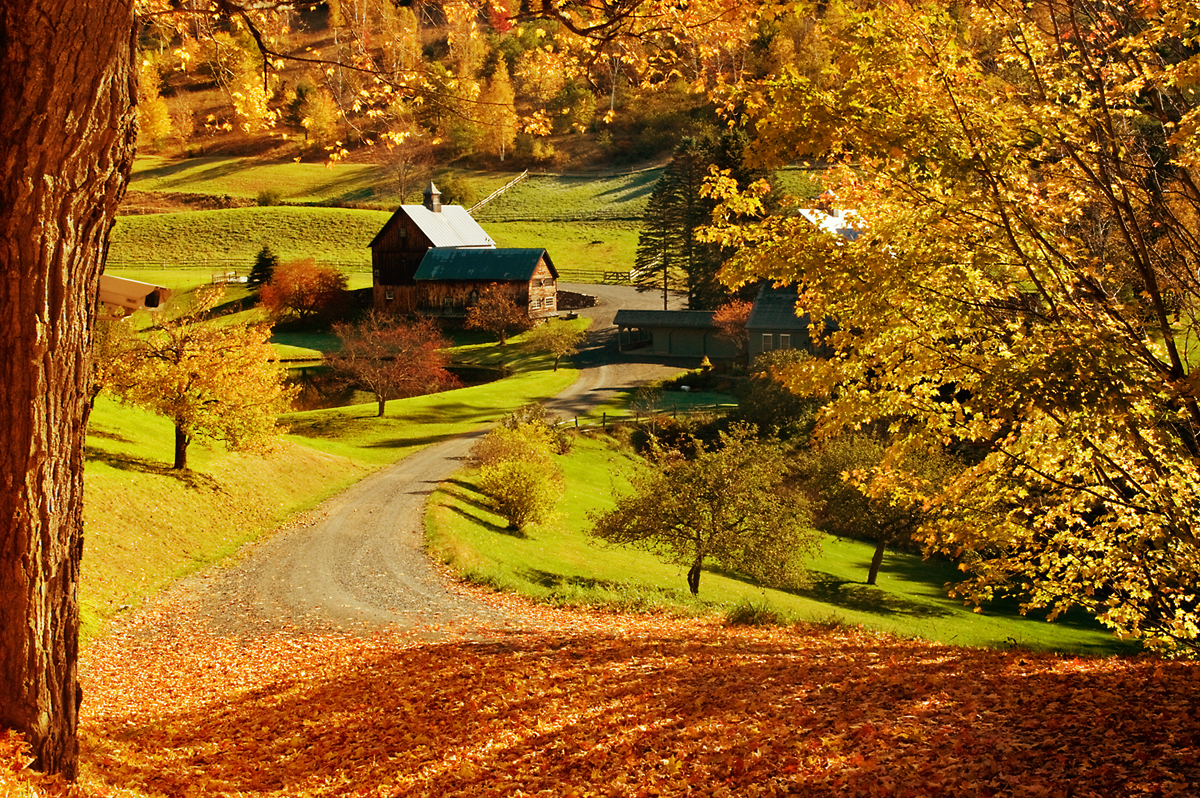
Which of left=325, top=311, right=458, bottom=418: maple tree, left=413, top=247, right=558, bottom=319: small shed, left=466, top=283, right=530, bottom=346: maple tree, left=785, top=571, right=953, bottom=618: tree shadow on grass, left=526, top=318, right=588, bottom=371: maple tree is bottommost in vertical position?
left=785, top=571, right=953, bottom=618: tree shadow on grass

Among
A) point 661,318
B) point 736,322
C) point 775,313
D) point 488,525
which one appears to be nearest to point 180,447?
point 488,525

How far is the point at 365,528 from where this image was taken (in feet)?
83.1

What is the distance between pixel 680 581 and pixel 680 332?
34760 millimetres

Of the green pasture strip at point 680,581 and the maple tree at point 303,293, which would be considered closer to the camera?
the green pasture strip at point 680,581

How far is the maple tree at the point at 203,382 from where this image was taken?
81.9 feet

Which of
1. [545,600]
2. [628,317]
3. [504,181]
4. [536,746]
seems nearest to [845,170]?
[536,746]

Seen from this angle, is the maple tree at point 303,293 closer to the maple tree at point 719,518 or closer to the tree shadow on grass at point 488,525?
the tree shadow on grass at point 488,525

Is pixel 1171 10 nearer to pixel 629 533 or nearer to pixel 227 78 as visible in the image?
pixel 227 78

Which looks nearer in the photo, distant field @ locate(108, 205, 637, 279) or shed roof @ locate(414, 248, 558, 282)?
shed roof @ locate(414, 248, 558, 282)

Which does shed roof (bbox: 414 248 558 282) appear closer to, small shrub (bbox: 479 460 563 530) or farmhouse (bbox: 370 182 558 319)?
farmhouse (bbox: 370 182 558 319)

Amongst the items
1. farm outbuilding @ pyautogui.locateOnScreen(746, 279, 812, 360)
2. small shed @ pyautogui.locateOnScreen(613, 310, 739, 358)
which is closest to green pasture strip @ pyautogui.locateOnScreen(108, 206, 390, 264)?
small shed @ pyautogui.locateOnScreen(613, 310, 739, 358)

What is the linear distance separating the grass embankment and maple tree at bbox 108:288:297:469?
1491mm

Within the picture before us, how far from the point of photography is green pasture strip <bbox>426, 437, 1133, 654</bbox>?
20.9 metres

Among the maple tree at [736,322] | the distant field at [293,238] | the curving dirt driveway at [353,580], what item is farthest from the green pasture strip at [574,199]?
the curving dirt driveway at [353,580]
